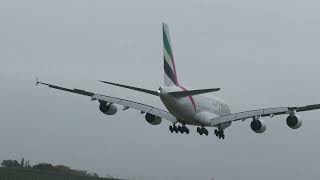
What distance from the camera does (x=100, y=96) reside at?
6291cm

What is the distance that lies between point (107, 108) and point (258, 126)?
52.5ft

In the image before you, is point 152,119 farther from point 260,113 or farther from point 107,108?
point 260,113

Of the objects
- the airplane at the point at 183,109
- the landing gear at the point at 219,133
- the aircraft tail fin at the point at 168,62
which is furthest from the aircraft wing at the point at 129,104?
the landing gear at the point at 219,133

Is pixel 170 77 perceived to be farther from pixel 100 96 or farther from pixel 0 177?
pixel 0 177

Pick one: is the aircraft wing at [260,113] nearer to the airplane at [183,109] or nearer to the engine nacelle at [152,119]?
the airplane at [183,109]

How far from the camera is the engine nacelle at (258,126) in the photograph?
6525 centimetres

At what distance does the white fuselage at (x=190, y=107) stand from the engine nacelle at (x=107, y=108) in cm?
524

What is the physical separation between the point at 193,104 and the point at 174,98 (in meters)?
3.31

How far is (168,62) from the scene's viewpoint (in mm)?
70500

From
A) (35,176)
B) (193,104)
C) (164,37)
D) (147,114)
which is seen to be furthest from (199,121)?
(35,176)

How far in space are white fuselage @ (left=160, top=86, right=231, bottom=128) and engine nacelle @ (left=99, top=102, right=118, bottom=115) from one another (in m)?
5.24

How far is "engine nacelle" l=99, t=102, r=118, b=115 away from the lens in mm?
64562

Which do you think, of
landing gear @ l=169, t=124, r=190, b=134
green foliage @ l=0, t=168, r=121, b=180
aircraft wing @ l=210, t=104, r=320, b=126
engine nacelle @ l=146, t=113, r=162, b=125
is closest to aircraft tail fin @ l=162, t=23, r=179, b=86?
engine nacelle @ l=146, t=113, r=162, b=125

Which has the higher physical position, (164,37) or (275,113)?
(164,37)
